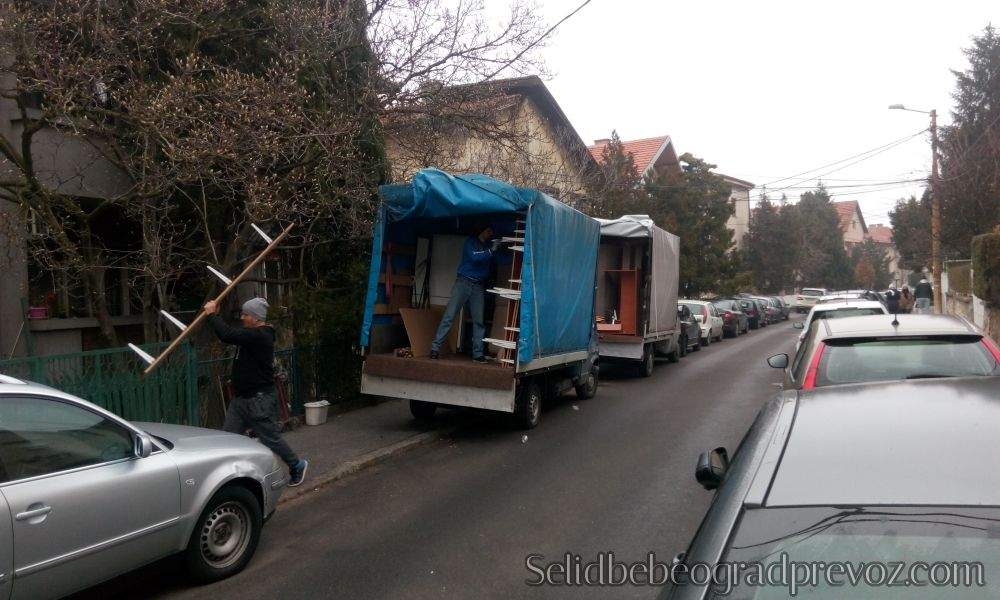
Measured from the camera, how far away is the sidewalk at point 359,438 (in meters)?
7.81

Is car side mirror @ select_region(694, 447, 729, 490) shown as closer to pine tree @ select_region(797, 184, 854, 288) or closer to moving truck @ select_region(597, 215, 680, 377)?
moving truck @ select_region(597, 215, 680, 377)

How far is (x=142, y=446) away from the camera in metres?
4.56

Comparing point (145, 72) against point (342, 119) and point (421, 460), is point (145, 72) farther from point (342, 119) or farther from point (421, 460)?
point (421, 460)

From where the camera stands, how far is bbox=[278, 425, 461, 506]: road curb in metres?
7.12

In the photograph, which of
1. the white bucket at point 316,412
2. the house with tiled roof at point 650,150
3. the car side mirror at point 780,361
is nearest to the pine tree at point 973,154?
the house with tiled roof at point 650,150

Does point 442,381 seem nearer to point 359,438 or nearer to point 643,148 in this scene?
point 359,438

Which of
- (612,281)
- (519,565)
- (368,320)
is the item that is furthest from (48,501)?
(612,281)

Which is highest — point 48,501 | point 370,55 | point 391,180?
point 370,55

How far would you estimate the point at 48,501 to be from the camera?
155 inches

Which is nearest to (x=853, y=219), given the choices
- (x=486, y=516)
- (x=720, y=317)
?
(x=720, y=317)

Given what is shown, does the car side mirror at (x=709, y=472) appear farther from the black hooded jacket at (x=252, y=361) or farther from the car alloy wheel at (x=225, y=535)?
the black hooded jacket at (x=252, y=361)

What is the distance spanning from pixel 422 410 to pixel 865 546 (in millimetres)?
8796

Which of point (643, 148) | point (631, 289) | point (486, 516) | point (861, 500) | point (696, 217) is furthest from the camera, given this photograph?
point (643, 148)

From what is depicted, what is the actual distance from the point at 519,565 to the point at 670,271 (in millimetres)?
12555
